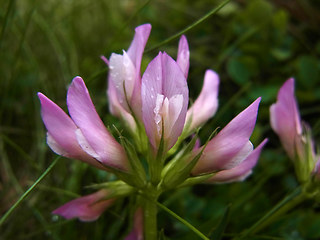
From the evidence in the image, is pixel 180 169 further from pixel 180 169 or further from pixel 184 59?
pixel 184 59

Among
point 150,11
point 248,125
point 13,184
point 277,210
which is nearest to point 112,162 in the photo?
point 248,125

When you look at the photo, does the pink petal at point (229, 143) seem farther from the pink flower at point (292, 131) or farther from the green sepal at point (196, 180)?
the pink flower at point (292, 131)

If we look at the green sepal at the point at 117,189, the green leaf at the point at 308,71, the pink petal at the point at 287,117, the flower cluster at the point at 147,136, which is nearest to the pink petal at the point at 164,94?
the flower cluster at the point at 147,136

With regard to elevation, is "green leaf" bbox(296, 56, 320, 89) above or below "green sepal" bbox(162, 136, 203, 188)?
below

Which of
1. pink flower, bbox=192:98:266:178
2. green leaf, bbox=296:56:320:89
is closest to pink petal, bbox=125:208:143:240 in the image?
pink flower, bbox=192:98:266:178

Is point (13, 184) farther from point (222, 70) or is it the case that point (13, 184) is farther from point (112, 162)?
point (222, 70)

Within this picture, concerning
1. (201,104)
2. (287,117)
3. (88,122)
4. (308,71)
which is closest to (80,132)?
(88,122)

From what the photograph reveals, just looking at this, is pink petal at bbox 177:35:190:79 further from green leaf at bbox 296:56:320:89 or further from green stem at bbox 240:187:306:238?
green leaf at bbox 296:56:320:89
